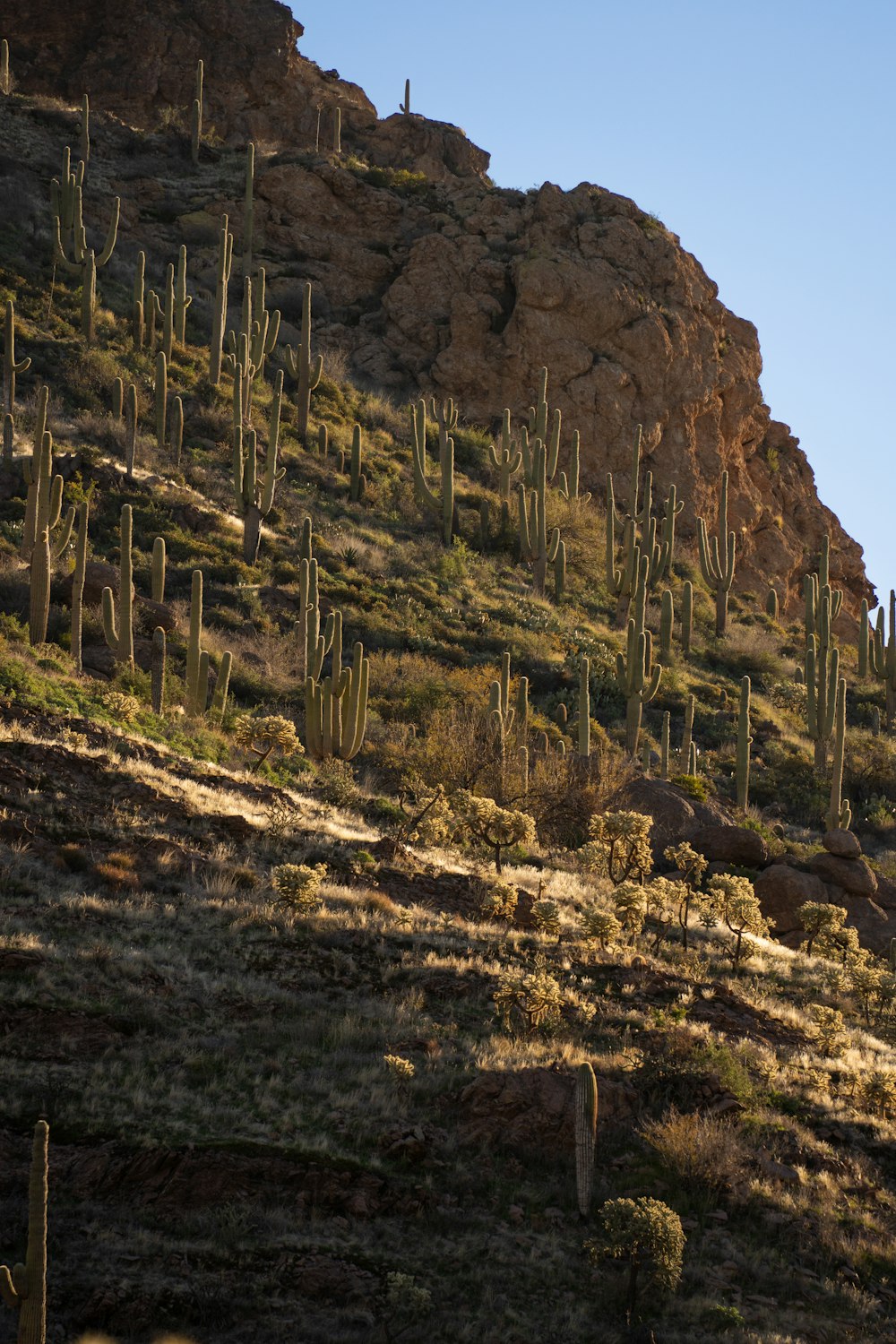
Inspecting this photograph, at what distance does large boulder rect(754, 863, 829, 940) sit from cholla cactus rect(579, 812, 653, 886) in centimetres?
292

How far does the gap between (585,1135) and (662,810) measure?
40.8ft

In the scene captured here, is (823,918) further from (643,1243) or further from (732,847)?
(643,1243)

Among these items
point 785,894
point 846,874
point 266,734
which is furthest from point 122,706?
point 846,874

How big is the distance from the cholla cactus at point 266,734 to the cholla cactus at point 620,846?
4.30m

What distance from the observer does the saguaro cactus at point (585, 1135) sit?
8.76 metres

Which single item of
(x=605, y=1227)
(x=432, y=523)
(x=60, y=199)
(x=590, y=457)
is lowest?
(x=605, y=1227)

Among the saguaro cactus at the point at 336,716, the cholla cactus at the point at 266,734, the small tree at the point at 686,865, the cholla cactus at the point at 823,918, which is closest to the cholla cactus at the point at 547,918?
the small tree at the point at 686,865

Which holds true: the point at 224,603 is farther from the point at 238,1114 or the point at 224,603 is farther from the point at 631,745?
the point at 238,1114

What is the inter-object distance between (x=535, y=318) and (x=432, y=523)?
11.8 metres

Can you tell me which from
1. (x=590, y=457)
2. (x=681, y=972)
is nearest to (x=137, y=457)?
(x=590, y=457)

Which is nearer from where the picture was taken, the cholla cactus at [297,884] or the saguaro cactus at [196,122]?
the cholla cactus at [297,884]

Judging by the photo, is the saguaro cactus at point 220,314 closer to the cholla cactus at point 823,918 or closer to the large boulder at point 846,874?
the large boulder at point 846,874

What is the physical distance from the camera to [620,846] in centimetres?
1756

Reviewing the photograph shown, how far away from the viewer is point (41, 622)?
2028cm
